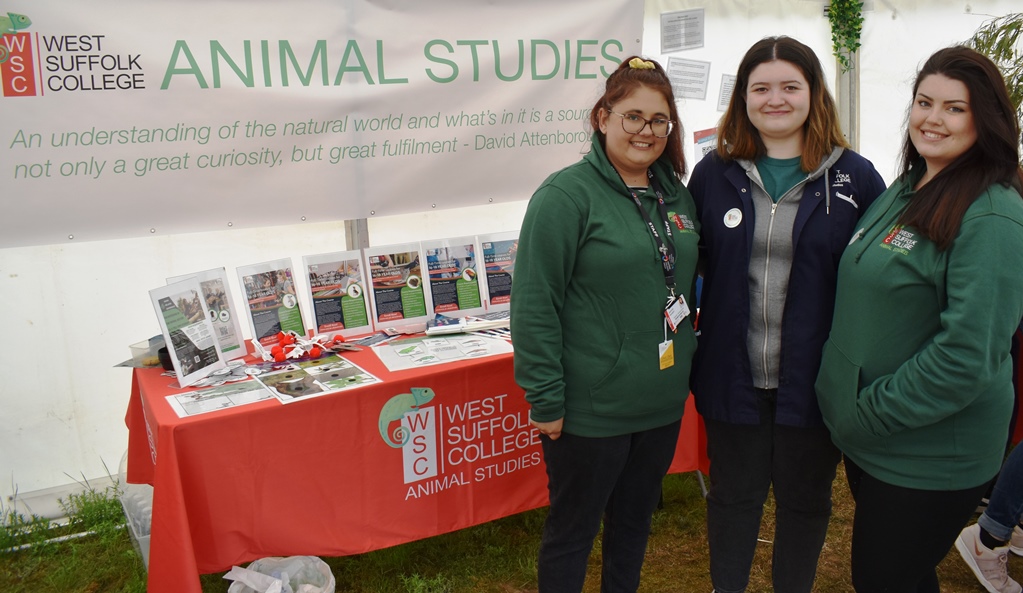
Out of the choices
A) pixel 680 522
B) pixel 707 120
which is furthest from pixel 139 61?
pixel 707 120

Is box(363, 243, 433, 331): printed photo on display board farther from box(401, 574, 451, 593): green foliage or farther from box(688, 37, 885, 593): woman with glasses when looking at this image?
box(688, 37, 885, 593): woman with glasses

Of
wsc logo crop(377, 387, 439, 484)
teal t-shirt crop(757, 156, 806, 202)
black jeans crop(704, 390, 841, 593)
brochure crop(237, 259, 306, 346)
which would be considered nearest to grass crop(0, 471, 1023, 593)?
wsc logo crop(377, 387, 439, 484)

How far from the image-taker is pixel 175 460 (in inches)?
74.2

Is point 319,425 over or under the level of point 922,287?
under

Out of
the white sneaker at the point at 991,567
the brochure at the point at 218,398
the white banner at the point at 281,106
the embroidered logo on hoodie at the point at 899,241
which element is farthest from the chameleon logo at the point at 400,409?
the white sneaker at the point at 991,567

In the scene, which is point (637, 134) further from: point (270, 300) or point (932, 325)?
point (270, 300)

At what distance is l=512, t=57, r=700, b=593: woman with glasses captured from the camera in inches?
65.4

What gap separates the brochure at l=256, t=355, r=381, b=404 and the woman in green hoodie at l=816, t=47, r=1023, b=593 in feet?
4.11

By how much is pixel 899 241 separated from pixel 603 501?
0.87 m

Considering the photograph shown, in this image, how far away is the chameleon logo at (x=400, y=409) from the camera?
7.24 feet

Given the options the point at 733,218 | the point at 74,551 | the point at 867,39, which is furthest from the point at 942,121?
the point at 867,39

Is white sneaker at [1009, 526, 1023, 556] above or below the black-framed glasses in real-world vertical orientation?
below

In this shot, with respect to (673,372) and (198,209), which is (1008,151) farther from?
(198,209)

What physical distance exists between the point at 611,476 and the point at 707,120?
8.14 feet
